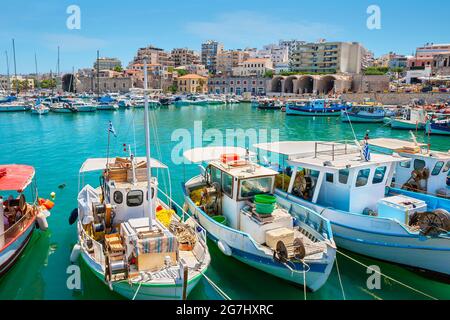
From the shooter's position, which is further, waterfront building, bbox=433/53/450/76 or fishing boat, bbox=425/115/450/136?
waterfront building, bbox=433/53/450/76

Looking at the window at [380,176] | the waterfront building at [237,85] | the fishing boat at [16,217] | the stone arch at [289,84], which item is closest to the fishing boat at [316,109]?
the stone arch at [289,84]

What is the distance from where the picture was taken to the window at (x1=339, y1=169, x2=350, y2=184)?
1166 centimetres

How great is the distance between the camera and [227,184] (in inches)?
459

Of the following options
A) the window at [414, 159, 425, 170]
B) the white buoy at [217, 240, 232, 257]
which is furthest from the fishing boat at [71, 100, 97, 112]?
the window at [414, 159, 425, 170]

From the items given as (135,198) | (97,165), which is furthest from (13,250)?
(97,165)

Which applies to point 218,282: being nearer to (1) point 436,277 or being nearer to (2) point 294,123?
(1) point 436,277

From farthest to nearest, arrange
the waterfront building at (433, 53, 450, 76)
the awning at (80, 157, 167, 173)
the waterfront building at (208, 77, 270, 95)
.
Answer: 1. the waterfront building at (208, 77, 270, 95)
2. the waterfront building at (433, 53, 450, 76)
3. the awning at (80, 157, 167, 173)

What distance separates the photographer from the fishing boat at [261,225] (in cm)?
926

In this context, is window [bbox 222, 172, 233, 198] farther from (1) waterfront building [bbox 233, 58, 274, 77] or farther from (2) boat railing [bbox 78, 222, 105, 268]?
(1) waterfront building [bbox 233, 58, 274, 77]

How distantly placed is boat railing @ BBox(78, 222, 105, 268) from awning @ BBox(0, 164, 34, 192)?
105 inches

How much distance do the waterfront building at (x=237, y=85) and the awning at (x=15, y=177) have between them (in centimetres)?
10155

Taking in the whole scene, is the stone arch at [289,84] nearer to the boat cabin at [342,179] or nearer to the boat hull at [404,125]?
the boat hull at [404,125]
